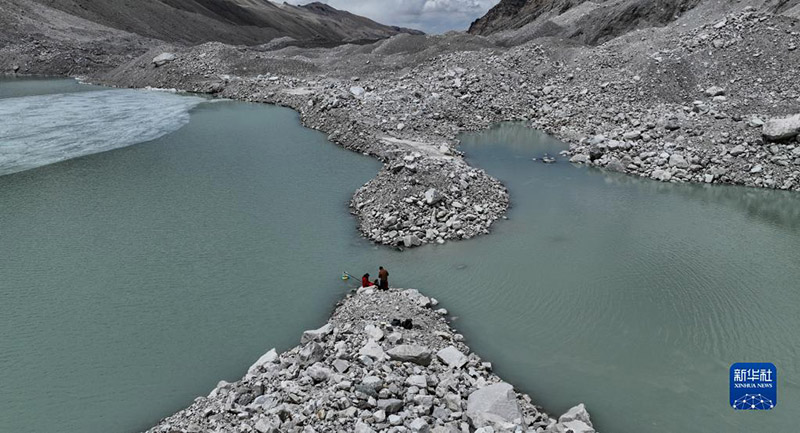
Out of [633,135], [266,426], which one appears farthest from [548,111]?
[266,426]

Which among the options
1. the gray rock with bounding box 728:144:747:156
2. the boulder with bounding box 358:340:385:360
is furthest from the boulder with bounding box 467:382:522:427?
the gray rock with bounding box 728:144:747:156

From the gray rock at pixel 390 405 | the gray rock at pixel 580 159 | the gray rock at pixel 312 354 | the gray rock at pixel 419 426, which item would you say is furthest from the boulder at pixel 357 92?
the gray rock at pixel 419 426

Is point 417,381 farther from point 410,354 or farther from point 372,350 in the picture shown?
point 372,350

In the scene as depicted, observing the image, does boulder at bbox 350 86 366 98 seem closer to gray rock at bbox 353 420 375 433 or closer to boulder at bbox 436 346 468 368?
boulder at bbox 436 346 468 368

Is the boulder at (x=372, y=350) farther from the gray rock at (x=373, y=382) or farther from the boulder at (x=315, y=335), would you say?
the boulder at (x=315, y=335)

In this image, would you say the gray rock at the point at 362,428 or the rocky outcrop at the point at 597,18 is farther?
the rocky outcrop at the point at 597,18

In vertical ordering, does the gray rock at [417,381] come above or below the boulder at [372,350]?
below

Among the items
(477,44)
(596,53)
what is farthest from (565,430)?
(477,44)
